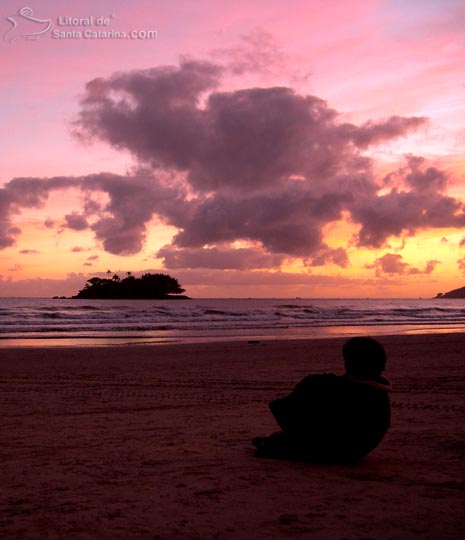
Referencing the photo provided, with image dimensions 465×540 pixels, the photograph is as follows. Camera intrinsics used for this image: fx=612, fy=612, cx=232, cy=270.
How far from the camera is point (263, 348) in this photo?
20969 mm

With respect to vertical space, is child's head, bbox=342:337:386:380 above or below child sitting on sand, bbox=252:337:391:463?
above

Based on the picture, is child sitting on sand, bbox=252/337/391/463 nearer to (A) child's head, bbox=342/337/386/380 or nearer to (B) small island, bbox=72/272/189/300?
(A) child's head, bbox=342/337/386/380

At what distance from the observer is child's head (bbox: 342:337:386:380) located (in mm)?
4996

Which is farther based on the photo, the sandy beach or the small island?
the small island

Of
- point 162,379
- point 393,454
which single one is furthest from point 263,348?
point 393,454

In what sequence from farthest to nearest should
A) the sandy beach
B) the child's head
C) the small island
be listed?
the small island → the child's head → the sandy beach

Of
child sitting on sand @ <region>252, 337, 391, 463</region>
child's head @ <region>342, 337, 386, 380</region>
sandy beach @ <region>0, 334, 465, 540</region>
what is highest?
child's head @ <region>342, 337, 386, 380</region>

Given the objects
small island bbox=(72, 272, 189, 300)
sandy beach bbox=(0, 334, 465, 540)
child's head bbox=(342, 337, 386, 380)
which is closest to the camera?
sandy beach bbox=(0, 334, 465, 540)

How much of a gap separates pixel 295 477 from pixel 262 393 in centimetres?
557

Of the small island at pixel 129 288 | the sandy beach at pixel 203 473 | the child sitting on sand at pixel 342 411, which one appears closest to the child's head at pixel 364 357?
the child sitting on sand at pixel 342 411

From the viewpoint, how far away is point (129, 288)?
136 meters

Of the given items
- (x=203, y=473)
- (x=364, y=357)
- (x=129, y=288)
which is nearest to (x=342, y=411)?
(x=364, y=357)

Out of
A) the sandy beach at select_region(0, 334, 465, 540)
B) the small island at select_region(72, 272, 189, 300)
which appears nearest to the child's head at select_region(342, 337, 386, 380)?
the sandy beach at select_region(0, 334, 465, 540)

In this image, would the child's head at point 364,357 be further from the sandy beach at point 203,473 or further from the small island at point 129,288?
the small island at point 129,288
